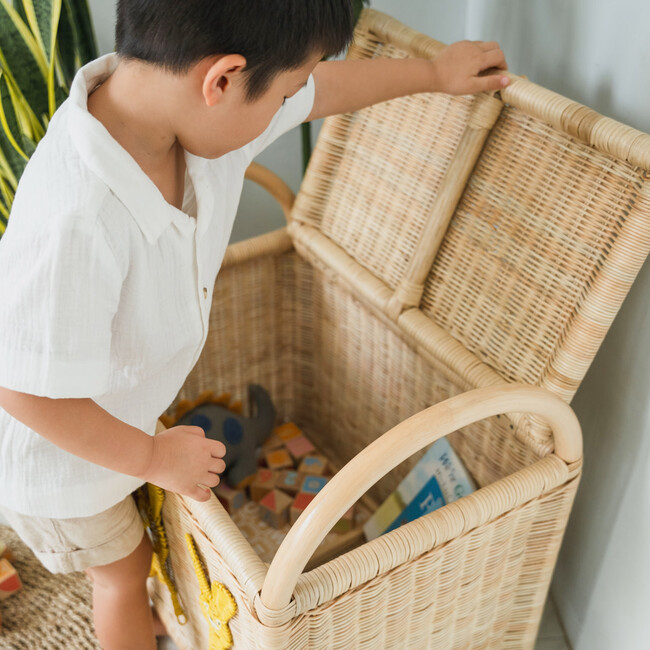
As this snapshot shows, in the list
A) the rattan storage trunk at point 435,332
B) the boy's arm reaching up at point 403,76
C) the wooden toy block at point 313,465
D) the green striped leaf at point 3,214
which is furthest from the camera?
the wooden toy block at point 313,465

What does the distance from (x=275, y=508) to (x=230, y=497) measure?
80mm

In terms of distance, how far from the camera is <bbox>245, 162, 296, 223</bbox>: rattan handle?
3.69 ft

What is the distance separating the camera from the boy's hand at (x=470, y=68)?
83 centimetres

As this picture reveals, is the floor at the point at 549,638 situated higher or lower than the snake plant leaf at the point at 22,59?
lower

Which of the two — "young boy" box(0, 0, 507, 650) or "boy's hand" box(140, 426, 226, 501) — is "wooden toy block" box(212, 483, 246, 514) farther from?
"boy's hand" box(140, 426, 226, 501)

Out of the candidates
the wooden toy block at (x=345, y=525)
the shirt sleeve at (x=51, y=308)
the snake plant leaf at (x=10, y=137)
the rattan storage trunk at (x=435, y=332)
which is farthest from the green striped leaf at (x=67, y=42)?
the wooden toy block at (x=345, y=525)

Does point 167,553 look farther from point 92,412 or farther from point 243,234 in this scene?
point 243,234

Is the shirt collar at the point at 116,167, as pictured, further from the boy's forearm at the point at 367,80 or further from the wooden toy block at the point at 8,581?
the wooden toy block at the point at 8,581

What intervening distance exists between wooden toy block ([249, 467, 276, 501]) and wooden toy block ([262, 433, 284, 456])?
0.18 feet

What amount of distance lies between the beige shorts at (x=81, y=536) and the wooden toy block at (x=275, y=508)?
307mm

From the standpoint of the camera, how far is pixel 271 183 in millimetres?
1135

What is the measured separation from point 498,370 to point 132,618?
0.55 m

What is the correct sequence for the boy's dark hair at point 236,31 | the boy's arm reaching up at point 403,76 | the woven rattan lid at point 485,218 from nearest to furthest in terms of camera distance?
the boy's dark hair at point 236,31, the woven rattan lid at point 485,218, the boy's arm reaching up at point 403,76

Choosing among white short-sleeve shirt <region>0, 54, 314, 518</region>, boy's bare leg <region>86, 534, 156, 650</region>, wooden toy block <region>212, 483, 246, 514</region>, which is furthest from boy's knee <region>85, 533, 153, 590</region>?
wooden toy block <region>212, 483, 246, 514</region>
